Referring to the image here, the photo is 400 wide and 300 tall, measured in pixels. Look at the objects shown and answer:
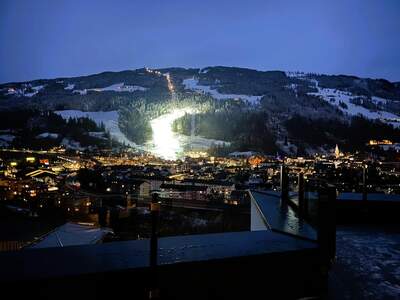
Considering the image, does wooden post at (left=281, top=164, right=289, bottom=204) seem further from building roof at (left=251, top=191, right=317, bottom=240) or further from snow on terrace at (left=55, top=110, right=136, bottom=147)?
snow on terrace at (left=55, top=110, right=136, bottom=147)

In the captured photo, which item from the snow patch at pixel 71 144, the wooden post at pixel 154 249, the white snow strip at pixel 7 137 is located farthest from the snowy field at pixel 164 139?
the wooden post at pixel 154 249

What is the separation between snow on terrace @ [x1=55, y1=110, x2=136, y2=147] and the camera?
45.6m

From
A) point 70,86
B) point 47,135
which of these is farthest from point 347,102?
point 70,86

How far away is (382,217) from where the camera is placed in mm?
5477

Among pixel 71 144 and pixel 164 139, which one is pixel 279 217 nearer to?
pixel 71 144

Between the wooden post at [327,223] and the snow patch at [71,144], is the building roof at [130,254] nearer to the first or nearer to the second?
the wooden post at [327,223]

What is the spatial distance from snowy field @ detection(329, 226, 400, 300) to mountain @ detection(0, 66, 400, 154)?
29.5m

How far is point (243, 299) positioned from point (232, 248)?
0.34 m

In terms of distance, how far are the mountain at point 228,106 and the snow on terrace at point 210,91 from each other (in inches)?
8.5

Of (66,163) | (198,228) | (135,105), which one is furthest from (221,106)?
(198,228)

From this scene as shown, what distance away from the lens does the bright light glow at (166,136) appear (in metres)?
36.1

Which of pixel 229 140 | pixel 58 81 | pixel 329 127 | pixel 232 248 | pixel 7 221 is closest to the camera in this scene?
pixel 232 248

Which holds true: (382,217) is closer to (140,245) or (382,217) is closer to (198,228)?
(140,245)

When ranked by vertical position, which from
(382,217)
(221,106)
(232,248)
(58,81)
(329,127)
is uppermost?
(58,81)
